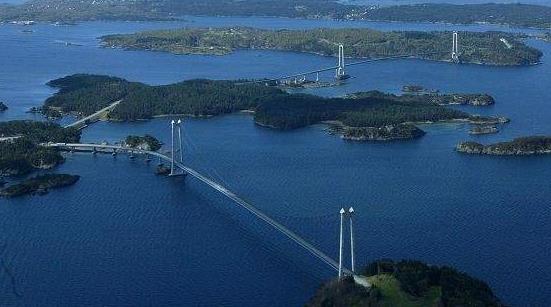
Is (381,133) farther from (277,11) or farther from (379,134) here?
(277,11)

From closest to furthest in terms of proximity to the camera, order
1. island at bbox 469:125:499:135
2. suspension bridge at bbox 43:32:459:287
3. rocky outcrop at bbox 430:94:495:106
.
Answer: suspension bridge at bbox 43:32:459:287 → island at bbox 469:125:499:135 → rocky outcrop at bbox 430:94:495:106

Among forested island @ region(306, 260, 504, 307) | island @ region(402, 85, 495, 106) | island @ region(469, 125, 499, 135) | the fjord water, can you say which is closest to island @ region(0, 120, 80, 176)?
the fjord water

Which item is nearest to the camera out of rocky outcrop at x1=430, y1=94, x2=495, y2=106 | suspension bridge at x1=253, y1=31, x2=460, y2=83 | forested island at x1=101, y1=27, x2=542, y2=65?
rocky outcrop at x1=430, y1=94, x2=495, y2=106

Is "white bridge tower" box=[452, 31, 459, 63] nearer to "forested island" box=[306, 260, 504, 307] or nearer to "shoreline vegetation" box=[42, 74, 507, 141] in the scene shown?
"shoreline vegetation" box=[42, 74, 507, 141]

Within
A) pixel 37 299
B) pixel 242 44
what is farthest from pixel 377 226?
pixel 242 44

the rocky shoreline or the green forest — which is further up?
the green forest

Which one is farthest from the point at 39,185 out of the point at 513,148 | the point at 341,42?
the point at 341,42
